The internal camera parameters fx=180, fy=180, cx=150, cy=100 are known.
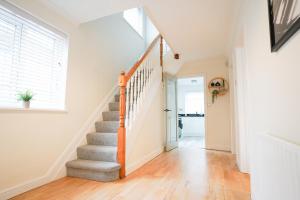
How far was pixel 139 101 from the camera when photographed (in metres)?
3.13

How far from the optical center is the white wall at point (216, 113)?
4.53m

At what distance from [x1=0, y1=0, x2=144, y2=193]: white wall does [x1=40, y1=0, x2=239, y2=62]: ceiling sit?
0.96 ft

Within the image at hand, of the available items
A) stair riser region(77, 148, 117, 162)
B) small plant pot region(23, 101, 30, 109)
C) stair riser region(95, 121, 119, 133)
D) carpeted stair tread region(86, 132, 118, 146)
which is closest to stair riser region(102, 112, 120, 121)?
stair riser region(95, 121, 119, 133)

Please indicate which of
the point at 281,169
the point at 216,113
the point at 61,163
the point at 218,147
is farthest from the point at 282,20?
the point at 218,147

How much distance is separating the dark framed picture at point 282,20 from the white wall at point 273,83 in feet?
0.11

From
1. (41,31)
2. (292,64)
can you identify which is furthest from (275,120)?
(41,31)

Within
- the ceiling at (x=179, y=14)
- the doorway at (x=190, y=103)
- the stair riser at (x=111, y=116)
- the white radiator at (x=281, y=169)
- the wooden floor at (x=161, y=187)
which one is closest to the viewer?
the white radiator at (x=281, y=169)

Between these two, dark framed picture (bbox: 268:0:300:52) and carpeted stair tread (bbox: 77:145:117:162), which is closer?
dark framed picture (bbox: 268:0:300:52)

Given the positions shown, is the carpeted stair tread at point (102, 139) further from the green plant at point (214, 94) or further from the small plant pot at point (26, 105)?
the green plant at point (214, 94)

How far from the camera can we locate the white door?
4.41m

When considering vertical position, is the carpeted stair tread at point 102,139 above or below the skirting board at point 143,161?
above

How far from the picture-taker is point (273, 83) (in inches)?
45.4

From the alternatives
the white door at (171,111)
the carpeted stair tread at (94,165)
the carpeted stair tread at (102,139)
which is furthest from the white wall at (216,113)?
the carpeted stair tread at (94,165)

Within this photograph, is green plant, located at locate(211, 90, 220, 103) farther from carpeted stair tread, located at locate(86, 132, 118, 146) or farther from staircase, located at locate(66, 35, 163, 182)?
carpeted stair tread, located at locate(86, 132, 118, 146)
